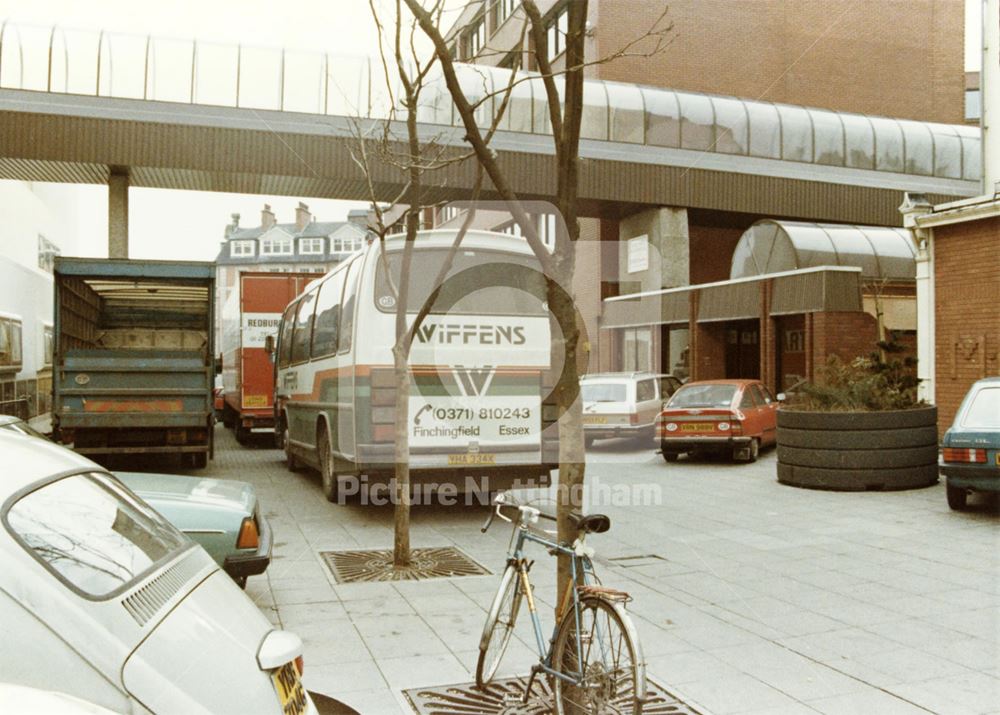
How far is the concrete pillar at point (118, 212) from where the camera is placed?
1045 inches

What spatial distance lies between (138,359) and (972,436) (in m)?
10.7

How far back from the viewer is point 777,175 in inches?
1249

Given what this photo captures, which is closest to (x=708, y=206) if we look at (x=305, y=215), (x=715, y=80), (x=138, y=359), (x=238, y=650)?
(x=715, y=80)

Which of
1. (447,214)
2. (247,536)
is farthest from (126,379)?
(447,214)

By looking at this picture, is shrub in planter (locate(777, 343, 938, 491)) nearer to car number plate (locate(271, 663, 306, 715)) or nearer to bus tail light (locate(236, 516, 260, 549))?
bus tail light (locate(236, 516, 260, 549))

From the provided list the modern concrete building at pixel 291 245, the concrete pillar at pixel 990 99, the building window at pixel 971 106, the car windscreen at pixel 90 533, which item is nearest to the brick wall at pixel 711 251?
the concrete pillar at pixel 990 99

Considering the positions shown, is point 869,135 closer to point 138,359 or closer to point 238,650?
point 138,359

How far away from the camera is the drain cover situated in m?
4.53

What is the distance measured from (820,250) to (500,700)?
2354cm

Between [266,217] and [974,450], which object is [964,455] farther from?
[266,217]

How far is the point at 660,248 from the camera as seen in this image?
30422 millimetres

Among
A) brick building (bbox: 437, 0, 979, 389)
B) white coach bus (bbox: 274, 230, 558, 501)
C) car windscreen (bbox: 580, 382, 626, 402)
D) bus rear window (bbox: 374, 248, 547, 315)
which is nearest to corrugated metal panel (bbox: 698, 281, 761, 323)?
brick building (bbox: 437, 0, 979, 389)

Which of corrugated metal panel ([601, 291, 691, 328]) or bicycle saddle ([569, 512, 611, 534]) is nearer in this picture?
bicycle saddle ([569, 512, 611, 534])

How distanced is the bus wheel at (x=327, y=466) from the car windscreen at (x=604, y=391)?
8773 mm
